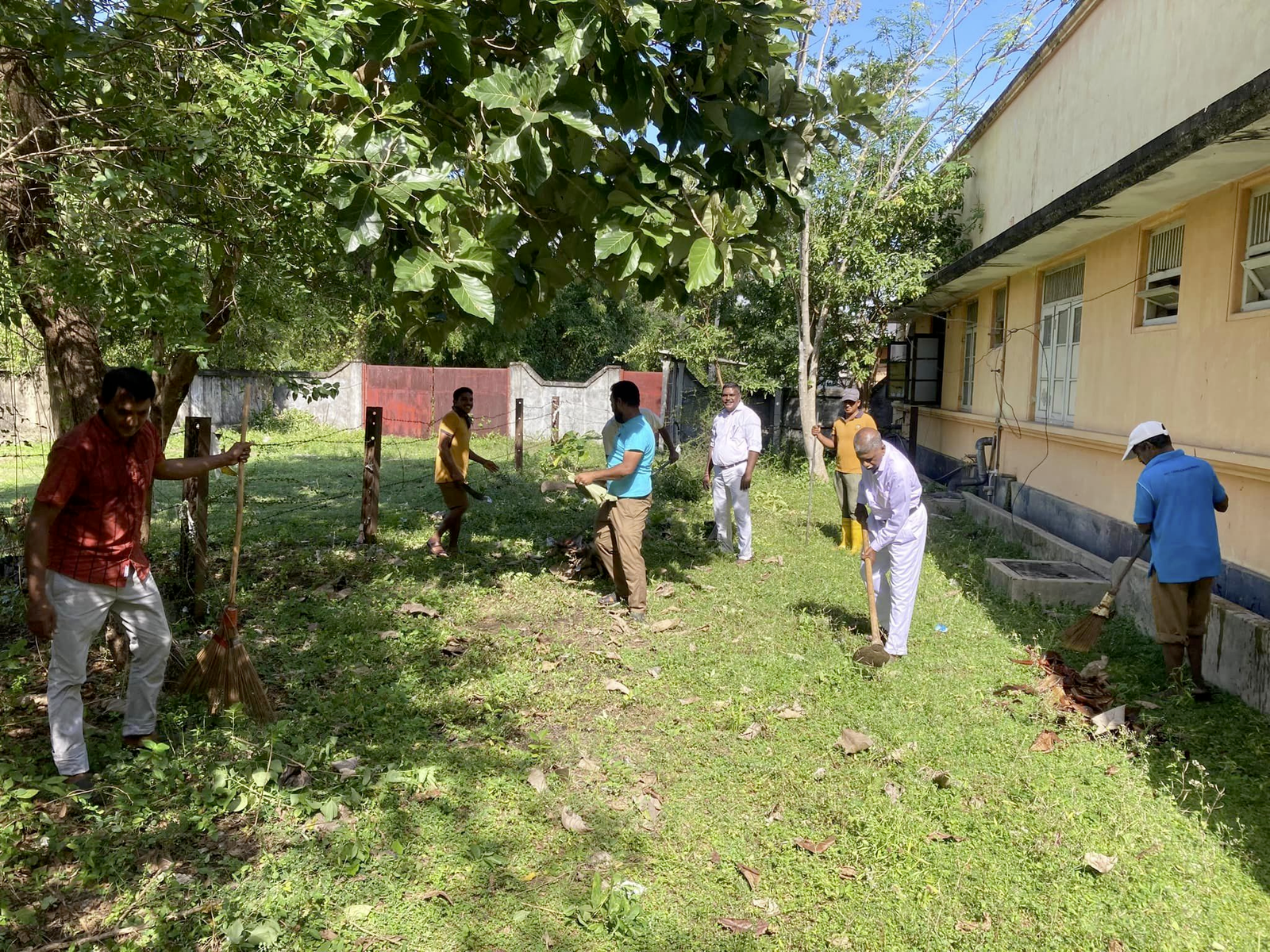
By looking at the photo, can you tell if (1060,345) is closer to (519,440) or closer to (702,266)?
(702,266)

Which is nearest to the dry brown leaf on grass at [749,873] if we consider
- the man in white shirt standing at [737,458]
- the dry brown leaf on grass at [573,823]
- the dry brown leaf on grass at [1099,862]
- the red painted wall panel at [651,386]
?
the dry brown leaf on grass at [573,823]

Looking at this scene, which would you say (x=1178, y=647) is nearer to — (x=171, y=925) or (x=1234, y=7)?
Answer: (x=1234, y=7)

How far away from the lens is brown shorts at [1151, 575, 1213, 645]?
5484 mm

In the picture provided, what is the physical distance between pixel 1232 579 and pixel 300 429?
70.4 ft

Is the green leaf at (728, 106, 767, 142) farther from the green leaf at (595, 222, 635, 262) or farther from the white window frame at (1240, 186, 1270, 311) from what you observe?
the white window frame at (1240, 186, 1270, 311)

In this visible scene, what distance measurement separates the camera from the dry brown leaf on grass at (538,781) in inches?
174

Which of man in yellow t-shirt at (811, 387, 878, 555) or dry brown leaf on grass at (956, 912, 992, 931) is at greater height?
man in yellow t-shirt at (811, 387, 878, 555)

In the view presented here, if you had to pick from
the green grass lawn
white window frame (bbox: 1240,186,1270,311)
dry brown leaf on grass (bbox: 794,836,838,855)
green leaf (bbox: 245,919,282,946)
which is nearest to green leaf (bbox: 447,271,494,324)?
the green grass lawn

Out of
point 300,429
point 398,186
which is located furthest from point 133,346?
point 300,429

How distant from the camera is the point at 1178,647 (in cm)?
563

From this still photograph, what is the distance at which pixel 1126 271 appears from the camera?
8312 mm

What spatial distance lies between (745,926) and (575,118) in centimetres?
349

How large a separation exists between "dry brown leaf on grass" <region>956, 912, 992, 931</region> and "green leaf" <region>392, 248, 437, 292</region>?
133 inches

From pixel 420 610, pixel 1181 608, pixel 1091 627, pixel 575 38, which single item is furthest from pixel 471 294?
pixel 1091 627
